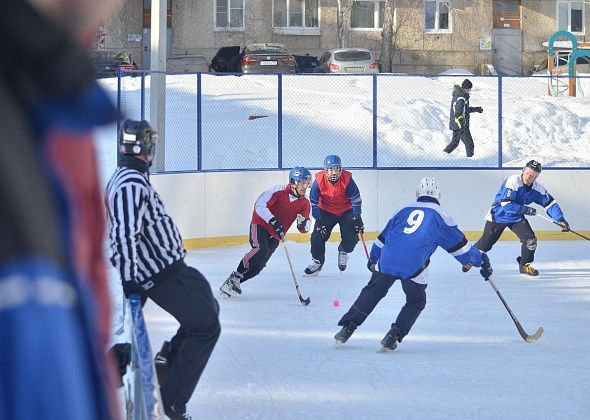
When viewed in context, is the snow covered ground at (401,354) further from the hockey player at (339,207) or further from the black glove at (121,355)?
the black glove at (121,355)

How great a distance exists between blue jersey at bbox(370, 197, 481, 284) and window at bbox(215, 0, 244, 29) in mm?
23305

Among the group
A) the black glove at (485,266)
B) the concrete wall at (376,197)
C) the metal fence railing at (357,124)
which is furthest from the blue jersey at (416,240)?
the metal fence railing at (357,124)

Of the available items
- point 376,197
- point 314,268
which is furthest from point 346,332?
point 376,197

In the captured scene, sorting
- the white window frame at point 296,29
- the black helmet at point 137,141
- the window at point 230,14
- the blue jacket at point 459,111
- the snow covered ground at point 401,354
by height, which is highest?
the window at point 230,14

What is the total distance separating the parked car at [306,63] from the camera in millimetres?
27594

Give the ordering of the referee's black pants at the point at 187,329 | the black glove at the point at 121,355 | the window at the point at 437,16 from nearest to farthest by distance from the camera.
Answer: the black glove at the point at 121,355
the referee's black pants at the point at 187,329
the window at the point at 437,16

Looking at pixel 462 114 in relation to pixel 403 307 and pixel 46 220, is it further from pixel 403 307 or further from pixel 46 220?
pixel 46 220

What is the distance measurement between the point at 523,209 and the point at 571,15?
71.7 feet

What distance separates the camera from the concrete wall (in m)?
12.0

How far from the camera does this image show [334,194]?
10.8m

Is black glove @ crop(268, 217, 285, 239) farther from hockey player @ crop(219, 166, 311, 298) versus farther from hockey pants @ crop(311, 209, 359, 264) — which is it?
hockey pants @ crop(311, 209, 359, 264)

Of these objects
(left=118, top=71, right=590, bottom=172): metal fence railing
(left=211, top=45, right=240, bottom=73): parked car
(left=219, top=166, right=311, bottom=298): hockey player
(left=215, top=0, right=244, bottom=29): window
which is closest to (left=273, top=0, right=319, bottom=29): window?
(left=215, top=0, right=244, bottom=29): window

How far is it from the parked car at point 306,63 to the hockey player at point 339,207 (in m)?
16.9

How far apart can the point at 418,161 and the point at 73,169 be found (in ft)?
54.5
